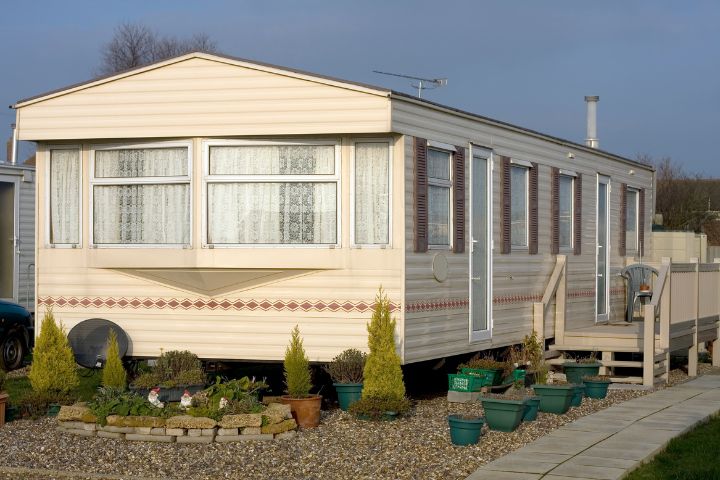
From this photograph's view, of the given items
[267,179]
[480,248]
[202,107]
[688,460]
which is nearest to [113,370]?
[267,179]

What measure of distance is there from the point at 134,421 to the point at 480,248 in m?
4.91

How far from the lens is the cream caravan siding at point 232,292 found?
11328mm

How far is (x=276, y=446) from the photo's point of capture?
9.48 m

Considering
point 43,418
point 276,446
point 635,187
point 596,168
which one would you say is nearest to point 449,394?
point 276,446

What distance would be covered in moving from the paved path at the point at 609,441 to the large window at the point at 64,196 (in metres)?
5.49

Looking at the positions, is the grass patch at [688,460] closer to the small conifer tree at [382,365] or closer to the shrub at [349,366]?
the small conifer tree at [382,365]

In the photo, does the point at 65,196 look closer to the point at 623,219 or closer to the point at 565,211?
the point at 565,211

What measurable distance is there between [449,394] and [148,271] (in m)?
3.42

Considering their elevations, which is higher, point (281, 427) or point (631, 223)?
point (631, 223)

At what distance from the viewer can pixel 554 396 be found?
1133cm

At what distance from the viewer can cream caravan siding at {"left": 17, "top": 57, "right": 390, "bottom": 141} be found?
11117 millimetres

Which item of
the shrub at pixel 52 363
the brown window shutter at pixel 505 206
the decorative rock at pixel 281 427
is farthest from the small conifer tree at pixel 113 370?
the brown window shutter at pixel 505 206

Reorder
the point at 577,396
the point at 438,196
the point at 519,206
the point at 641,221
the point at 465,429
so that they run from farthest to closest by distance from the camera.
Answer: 1. the point at 641,221
2. the point at 519,206
3. the point at 438,196
4. the point at 577,396
5. the point at 465,429

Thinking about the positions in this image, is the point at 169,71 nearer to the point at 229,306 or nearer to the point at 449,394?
the point at 229,306
